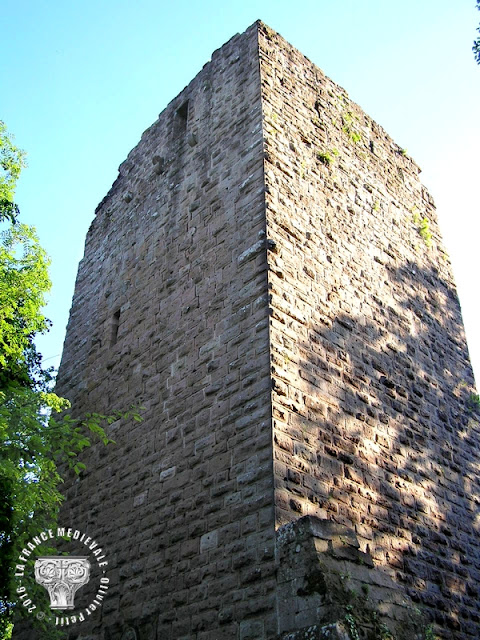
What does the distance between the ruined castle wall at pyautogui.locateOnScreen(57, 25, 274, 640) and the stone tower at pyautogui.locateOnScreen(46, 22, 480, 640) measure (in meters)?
0.03

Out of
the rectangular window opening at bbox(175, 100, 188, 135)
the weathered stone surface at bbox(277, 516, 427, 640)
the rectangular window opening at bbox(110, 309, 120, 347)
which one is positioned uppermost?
the rectangular window opening at bbox(175, 100, 188, 135)

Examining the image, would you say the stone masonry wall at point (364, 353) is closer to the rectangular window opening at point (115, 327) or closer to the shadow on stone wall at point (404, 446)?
the shadow on stone wall at point (404, 446)

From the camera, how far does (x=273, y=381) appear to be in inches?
226

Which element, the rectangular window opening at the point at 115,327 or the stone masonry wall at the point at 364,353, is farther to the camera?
the rectangular window opening at the point at 115,327

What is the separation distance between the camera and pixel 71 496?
796 centimetres

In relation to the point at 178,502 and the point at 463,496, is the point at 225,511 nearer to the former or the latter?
the point at 178,502

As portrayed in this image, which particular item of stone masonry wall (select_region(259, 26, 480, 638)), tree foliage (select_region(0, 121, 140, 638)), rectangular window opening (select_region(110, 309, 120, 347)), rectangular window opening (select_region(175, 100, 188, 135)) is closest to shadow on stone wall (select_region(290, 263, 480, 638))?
stone masonry wall (select_region(259, 26, 480, 638))

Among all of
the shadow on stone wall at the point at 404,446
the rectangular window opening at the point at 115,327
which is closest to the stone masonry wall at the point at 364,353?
the shadow on stone wall at the point at 404,446

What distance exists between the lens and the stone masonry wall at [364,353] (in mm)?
5957

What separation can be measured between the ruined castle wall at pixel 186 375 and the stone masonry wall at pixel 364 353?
0.31 m
